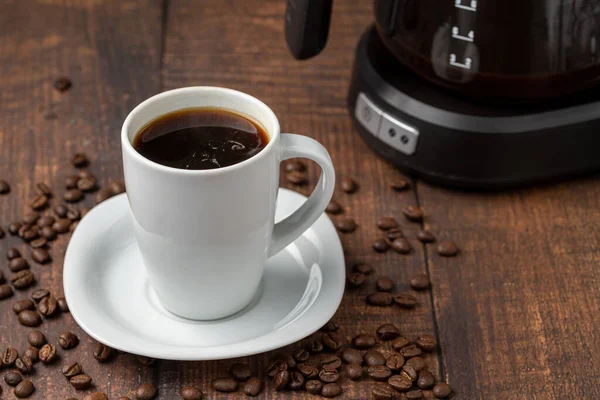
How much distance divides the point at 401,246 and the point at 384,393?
0.25 m

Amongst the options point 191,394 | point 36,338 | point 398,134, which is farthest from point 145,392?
point 398,134

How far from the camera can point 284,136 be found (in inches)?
35.2

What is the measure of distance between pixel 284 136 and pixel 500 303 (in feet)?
1.15

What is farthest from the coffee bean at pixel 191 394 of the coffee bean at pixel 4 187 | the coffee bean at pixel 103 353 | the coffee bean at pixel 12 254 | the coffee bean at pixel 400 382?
the coffee bean at pixel 4 187

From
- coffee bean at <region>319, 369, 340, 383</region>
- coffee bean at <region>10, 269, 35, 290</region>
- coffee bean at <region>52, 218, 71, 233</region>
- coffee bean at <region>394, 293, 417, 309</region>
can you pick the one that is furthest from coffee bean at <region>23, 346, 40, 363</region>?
coffee bean at <region>394, 293, 417, 309</region>

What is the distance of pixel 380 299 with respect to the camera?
103 centimetres

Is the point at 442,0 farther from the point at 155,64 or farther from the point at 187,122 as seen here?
the point at 155,64

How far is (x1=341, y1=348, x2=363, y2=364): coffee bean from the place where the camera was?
0.96m

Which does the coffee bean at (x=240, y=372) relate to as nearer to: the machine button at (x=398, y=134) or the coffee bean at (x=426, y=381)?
the coffee bean at (x=426, y=381)

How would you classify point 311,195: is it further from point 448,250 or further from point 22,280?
point 22,280

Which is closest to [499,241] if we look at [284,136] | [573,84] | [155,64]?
[573,84]

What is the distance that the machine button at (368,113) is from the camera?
3.92 feet

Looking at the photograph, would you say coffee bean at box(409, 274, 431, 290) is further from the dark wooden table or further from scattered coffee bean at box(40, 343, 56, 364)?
scattered coffee bean at box(40, 343, 56, 364)

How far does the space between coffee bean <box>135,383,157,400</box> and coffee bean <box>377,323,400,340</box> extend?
0.26 m
